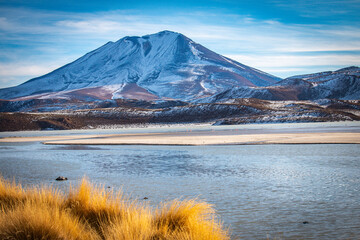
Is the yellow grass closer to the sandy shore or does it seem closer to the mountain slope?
the sandy shore

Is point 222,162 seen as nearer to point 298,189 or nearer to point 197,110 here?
point 298,189

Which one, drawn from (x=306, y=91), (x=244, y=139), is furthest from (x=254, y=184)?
(x=306, y=91)

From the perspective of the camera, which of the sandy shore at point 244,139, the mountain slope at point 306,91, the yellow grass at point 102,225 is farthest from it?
the mountain slope at point 306,91

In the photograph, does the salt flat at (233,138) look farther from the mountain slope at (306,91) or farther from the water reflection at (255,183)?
the mountain slope at (306,91)

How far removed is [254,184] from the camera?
48.7 ft

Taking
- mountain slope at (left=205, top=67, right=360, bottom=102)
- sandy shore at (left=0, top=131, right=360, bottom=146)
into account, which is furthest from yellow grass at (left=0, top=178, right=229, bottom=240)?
mountain slope at (left=205, top=67, right=360, bottom=102)

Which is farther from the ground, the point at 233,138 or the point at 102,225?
the point at 102,225

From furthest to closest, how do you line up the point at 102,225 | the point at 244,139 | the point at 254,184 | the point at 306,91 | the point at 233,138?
the point at 306,91, the point at 233,138, the point at 244,139, the point at 254,184, the point at 102,225

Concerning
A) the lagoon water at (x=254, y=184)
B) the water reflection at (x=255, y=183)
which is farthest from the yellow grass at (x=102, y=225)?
the lagoon water at (x=254, y=184)

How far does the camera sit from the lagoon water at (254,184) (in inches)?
377

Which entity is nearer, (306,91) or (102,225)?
(102,225)

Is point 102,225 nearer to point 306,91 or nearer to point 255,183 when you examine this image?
point 255,183

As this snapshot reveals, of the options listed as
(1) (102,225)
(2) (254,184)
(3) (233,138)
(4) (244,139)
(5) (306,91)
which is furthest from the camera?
(5) (306,91)

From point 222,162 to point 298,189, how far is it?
876cm
